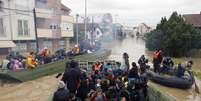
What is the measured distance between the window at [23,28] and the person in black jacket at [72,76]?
81.3 ft

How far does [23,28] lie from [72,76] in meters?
25.6

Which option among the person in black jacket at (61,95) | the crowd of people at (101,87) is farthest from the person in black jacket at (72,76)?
the person in black jacket at (61,95)

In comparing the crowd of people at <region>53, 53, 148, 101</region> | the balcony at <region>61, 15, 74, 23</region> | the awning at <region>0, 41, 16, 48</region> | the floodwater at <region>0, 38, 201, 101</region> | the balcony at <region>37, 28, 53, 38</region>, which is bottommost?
the floodwater at <region>0, 38, 201, 101</region>

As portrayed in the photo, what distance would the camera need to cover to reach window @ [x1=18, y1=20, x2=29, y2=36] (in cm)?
3189

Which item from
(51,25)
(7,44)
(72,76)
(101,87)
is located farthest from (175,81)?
(51,25)

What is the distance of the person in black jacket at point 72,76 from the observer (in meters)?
8.51

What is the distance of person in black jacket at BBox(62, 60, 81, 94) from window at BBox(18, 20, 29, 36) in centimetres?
2477

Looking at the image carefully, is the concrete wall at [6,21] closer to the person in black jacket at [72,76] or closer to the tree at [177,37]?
the tree at [177,37]

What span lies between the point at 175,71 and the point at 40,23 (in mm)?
25182

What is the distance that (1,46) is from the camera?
28.9 meters

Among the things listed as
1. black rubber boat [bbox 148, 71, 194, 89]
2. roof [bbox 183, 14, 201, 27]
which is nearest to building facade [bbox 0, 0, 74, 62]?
black rubber boat [bbox 148, 71, 194, 89]

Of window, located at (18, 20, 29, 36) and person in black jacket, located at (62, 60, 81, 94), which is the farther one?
window, located at (18, 20, 29, 36)

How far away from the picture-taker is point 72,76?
8570 mm

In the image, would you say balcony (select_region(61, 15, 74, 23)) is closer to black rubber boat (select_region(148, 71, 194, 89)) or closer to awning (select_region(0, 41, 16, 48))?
awning (select_region(0, 41, 16, 48))
